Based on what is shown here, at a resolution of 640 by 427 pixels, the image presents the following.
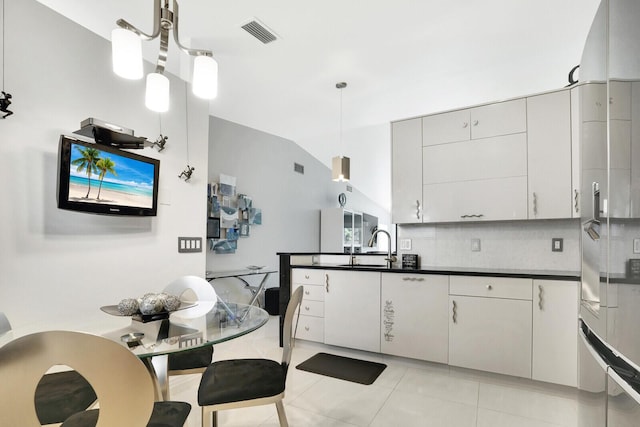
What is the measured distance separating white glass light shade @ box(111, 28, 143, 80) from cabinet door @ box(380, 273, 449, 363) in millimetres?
2566

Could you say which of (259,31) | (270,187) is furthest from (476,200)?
(270,187)

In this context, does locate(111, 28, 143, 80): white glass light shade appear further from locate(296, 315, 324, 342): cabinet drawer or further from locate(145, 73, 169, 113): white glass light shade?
locate(296, 315, 324, 342): cabinet drawer

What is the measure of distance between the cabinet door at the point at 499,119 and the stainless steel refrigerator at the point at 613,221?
1956 millimetres

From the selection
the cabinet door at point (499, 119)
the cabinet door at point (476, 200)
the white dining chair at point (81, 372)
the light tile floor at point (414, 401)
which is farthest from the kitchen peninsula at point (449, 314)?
the white dining chair at point (81, 372)

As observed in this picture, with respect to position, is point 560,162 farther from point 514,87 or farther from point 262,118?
point 262,118

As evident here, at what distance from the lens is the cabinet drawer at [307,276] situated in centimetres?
349

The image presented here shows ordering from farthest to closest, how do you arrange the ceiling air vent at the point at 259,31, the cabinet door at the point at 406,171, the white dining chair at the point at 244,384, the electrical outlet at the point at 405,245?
the electrical outlet at the point at 405,245 → the cabinet door at the point at 406,171 → the ceiling air vent at the point at 259,31 → the white dining chair at the point at 244,384

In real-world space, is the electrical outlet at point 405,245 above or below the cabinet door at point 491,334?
above

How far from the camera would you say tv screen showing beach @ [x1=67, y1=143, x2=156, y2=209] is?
2.12m

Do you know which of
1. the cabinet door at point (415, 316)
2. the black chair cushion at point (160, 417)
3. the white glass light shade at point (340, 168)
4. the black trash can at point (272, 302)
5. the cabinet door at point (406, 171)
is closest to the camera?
the black chair cushion at point (160, 417)

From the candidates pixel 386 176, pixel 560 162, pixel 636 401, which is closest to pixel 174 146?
pixel 636 401

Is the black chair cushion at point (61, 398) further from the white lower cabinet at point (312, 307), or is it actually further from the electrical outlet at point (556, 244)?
the electrical outlet at point (556, 244)

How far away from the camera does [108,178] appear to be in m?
2.32

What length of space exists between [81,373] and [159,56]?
1298mm
